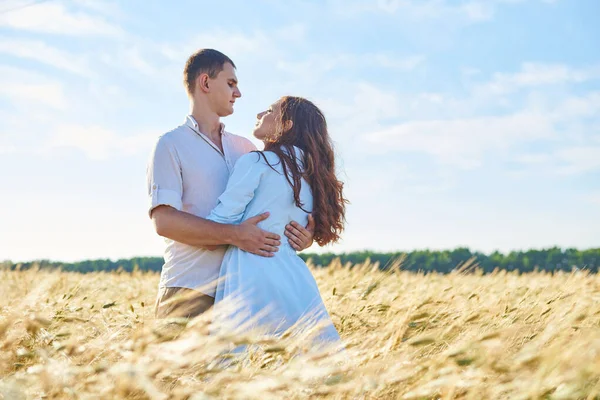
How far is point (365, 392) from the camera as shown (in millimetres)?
2164

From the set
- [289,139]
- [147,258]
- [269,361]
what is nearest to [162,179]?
[289,139]

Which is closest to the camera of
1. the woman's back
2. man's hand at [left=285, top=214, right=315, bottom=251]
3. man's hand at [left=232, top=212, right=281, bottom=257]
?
man's hand at [left=232, top=212, right=281, bottom=257]

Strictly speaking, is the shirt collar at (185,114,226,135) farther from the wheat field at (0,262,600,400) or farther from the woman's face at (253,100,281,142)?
the wheat field at (0,262,600,400)

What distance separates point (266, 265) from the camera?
2961 millimetres

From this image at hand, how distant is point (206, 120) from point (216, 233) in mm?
795

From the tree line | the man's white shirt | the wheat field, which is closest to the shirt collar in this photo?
the man's white shirt

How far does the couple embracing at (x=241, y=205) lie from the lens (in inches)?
115

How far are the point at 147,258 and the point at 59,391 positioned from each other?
20.5m

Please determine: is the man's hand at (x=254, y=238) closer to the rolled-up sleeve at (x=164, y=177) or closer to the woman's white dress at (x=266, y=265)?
the woman's white dress at (x=266, y=265)

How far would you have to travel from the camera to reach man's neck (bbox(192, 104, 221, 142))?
3.44m

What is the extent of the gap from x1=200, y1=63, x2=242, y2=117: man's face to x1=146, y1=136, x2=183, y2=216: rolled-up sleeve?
0.36 m

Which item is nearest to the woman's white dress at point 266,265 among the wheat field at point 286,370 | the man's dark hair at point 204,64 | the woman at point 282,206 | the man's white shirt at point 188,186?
the woman at point 282,206

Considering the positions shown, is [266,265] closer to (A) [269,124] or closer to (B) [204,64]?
(A) [269,124]

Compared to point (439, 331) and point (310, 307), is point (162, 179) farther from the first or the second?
point (439, 331)
